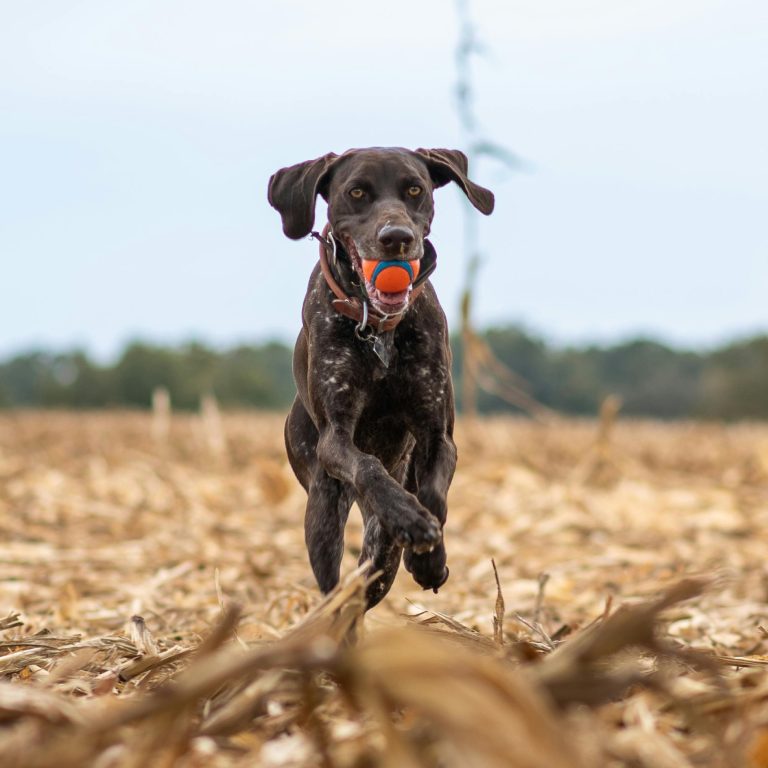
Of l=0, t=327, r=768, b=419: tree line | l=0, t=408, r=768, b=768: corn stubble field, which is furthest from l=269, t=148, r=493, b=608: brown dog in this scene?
l=0, t=327, r=768, b=419: tree line

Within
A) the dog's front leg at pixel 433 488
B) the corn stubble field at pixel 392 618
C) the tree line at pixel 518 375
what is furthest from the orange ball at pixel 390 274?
the tree line at pixel 518 375

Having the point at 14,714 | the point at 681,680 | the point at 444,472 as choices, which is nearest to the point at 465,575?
the point at 444,472

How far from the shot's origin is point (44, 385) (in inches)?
2751

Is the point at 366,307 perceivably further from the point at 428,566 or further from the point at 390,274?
the point at 428,566

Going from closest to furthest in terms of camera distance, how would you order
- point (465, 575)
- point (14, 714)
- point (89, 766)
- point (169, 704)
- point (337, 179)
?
point (169, 704) → point (89, 766) → point (14, 714) → point (337, 179) → point (465, 575)

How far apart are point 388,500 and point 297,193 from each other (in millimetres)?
1447

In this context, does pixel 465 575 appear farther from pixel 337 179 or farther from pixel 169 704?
pixel 169 704

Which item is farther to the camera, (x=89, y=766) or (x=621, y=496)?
(x=621, y=496)

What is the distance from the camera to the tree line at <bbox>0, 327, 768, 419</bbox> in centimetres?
5872

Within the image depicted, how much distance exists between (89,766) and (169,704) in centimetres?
33

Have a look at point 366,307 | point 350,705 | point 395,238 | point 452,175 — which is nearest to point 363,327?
point 366,307

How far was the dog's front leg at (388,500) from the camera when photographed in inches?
154

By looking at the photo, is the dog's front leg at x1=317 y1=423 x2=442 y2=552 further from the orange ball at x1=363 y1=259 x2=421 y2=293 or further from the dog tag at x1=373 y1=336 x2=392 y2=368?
the orange ball at x1=363 y1=259 x2=421 y2=293

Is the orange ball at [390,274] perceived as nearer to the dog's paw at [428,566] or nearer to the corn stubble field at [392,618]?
the dog's paw at [428,566]
